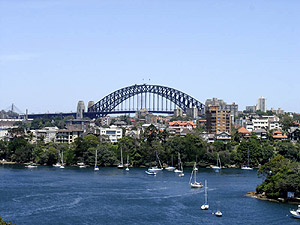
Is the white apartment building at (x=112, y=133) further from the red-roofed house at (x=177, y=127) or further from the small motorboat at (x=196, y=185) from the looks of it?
the small motorboat at (x=196, y=185)

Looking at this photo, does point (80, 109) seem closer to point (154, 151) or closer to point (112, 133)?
point (112, 133)

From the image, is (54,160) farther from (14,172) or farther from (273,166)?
(273,166)

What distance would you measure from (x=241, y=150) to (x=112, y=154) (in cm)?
1705

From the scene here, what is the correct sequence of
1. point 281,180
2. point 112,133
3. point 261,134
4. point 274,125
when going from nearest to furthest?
point 281,180 → point 261,134 → point 112,133 → point 274,125

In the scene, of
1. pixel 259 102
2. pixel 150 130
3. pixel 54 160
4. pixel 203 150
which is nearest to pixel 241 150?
pixel 203 150

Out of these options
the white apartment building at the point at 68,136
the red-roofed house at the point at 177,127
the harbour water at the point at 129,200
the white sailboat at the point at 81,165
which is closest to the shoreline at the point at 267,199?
the harbour water at the point at 129,200

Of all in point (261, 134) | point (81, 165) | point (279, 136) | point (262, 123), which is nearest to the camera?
point (81, 165)

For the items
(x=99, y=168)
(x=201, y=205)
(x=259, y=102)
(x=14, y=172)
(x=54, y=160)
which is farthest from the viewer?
(x=259, y=102)

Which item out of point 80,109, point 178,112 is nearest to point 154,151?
point 178,112

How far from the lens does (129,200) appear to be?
43750 millimetres

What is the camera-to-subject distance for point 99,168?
72312 mm

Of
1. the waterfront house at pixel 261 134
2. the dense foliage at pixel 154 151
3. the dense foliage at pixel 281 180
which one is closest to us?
the dense foliage at pixel 281 180

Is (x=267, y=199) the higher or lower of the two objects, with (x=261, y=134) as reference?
lower

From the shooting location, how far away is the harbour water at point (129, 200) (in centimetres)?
3647
